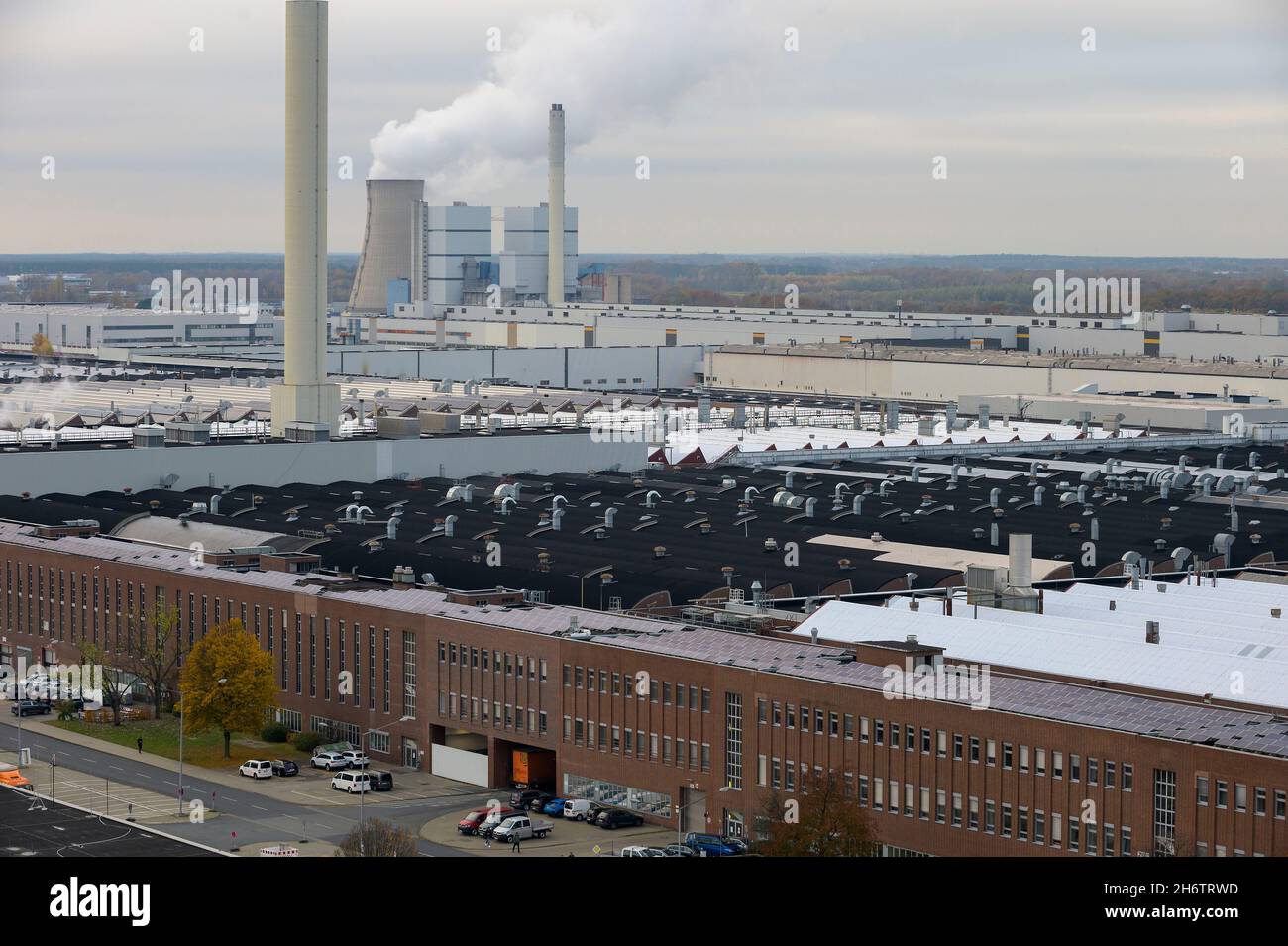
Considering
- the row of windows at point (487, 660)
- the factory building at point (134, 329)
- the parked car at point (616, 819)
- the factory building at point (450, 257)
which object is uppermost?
the factory building at point (450, 257)

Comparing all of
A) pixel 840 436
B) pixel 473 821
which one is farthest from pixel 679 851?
pixel 840 436

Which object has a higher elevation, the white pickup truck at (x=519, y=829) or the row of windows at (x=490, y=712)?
the row of windows at (x=490, y=712)

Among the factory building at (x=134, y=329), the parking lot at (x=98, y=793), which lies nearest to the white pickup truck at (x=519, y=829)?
the parking lot at (x=98, y=793)

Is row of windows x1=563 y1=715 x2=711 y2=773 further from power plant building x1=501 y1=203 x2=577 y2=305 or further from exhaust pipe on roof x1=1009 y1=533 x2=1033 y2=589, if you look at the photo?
power plant building x1=501 y1=203 x2=577 y2=305

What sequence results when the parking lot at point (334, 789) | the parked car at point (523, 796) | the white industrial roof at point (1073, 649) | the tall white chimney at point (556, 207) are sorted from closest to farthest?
the white industrial roof at point (1073, 649)
the parked car at point (523, 796)
the parking lot at point (334, 789)
the tall white chimney at point (556, 207)

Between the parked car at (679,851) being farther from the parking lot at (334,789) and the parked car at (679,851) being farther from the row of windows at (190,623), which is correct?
the row of windows at (190,623)

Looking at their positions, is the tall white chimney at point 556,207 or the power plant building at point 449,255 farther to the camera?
the power plant building at point 449,255

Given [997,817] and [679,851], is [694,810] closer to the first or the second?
[679,851]

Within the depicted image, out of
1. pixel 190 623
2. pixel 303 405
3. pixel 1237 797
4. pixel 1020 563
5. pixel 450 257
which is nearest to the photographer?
pixel 1237 797
